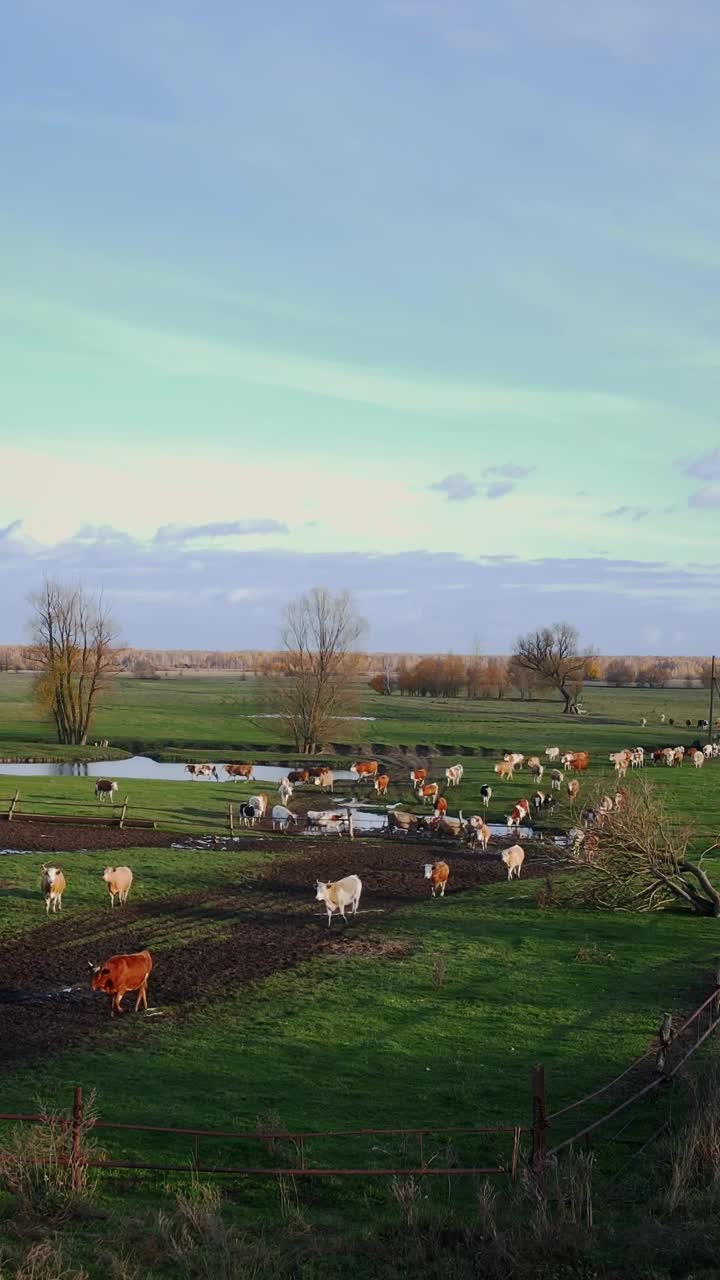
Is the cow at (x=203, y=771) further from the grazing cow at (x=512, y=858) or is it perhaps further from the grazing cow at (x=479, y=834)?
the grazing cow at (x=512, y=858)

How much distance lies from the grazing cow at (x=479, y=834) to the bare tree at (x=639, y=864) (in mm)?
10917

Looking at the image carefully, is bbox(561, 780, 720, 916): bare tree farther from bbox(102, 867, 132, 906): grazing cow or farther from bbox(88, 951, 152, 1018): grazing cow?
bbox(88, 951, 152, 1018): grazing cow

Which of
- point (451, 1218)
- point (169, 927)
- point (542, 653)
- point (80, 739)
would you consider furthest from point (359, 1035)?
point (542, 653)

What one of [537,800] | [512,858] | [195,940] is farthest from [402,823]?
[195,940]

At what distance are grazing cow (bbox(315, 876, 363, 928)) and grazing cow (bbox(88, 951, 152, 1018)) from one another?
22.9 feet

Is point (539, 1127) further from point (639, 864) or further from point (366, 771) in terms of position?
point (366, 771)

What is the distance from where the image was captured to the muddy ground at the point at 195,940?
57.9 feet

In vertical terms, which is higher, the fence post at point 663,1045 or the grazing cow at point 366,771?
the fence post at point 663,1045

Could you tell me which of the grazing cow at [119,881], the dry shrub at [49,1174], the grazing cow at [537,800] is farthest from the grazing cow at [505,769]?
the dry shrub at [49,1174]

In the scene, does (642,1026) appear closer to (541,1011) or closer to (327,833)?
(541,1011)

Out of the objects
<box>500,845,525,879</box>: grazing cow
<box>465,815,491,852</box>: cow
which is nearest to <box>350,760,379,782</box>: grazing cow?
<box>465,815,491,852</box>: cow

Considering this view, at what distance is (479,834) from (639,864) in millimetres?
12070

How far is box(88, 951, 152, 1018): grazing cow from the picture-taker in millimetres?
17656

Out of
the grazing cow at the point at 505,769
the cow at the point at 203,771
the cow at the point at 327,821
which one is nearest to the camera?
the cow at the point at 327,821
